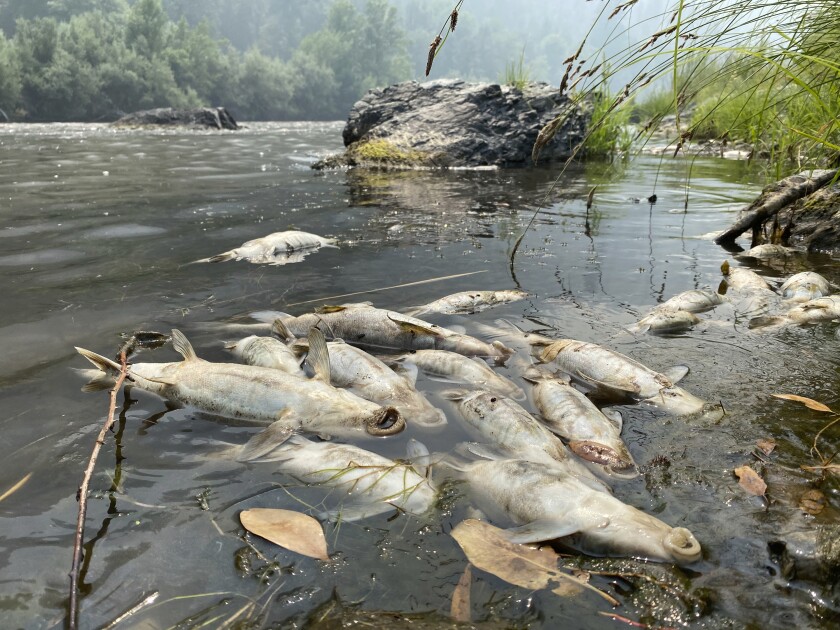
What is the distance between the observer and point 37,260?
556 cm

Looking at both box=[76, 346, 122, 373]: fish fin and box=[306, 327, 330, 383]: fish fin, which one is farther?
box=[306, 327, 330, 383]: fish fin

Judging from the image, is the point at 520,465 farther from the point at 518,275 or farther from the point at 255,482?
the point at 518,275

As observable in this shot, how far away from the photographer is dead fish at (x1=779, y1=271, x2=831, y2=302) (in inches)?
177

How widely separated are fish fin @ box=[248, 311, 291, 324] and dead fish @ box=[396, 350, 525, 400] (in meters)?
1.13

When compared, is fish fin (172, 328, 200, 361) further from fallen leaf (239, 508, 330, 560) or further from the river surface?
fallen leaf (239, 508, 330, 560)

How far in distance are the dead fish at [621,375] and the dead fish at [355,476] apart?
4.47 ft

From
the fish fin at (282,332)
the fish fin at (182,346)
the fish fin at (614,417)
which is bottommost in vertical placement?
the fish fin at (614,417)

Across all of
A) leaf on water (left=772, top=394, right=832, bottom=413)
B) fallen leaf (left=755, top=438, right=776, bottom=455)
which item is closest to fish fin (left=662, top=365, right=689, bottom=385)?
leaf on water (left=772, top=394, right=832, bottom=413)

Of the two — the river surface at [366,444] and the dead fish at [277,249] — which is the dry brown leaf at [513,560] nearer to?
the river surface at [366,444]

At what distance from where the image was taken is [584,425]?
2.75 metres

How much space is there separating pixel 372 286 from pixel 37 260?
3.22 meters

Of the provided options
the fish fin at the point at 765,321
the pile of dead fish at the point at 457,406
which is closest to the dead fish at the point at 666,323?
the pile of dead fish at the point at 457,406

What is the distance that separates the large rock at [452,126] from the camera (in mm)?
14663

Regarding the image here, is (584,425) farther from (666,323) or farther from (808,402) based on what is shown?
(666,323)
